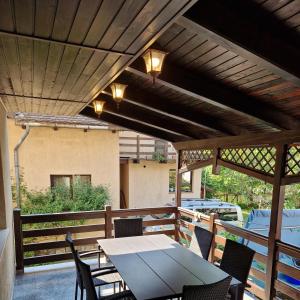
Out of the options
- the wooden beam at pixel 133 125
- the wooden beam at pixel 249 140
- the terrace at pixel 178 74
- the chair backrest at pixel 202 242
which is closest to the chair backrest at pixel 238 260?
the chair backrest at pixel 202 242

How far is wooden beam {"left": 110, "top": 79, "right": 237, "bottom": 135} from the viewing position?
12.4 ft

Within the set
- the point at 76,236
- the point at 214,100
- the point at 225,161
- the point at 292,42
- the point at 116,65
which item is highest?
the point at 292,42

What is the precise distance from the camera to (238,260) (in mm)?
2988

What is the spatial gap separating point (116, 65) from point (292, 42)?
1.46m

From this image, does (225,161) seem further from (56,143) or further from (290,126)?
(56,143)

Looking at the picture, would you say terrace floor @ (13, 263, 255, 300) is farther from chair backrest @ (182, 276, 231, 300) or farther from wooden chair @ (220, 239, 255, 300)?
chair backrest @ (182, 276, 231, 300)

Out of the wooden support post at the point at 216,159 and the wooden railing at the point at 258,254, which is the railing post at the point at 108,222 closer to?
the wooden railing at the point at 258,254

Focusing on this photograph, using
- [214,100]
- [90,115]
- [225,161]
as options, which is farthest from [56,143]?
[214,100]

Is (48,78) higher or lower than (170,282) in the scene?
higher

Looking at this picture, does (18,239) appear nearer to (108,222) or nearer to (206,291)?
(108,222)

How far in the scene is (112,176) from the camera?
901 centimetres

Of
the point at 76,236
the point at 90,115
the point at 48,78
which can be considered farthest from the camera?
the point at 76,236

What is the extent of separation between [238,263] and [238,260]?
0.11ft

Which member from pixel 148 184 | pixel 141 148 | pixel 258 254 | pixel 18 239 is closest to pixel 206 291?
pixel 258 254
